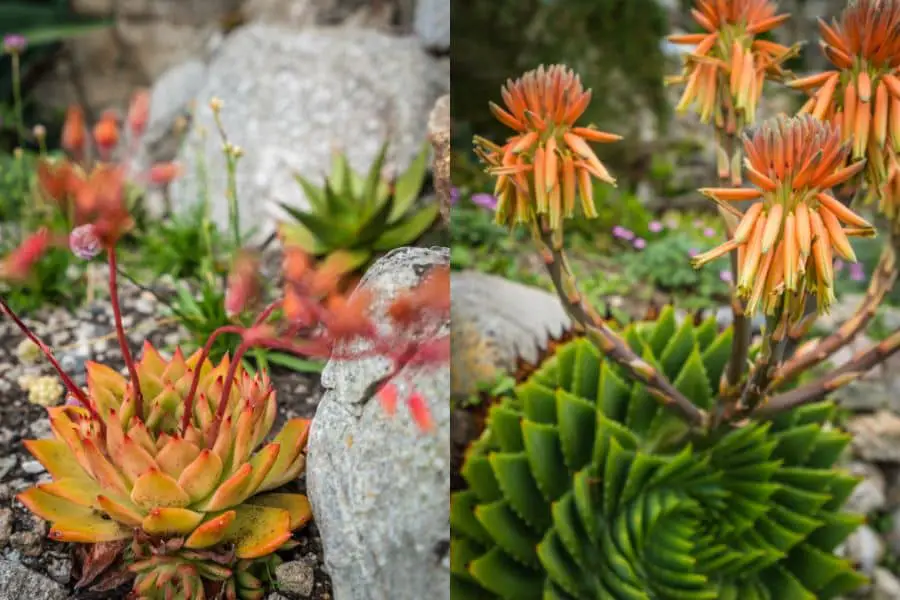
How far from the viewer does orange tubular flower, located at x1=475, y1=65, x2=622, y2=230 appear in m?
0.60

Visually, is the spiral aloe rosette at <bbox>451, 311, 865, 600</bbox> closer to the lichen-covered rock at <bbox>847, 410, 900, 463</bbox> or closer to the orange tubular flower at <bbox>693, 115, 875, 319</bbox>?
the orange tubular flower at <bbox>693, 115, 875, 319</bbox>

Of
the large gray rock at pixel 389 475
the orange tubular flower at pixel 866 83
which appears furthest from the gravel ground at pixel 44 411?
the orange tubular flower at pixel 866 83

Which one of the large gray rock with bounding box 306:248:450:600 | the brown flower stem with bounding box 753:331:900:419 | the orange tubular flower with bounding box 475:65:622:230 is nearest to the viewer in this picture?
the large gray rock with bounding box 306:248:450:600

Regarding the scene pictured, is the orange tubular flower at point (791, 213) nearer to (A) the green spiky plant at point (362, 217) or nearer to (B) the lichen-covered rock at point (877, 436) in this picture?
(A) the green spiky plant at point (362, 217)

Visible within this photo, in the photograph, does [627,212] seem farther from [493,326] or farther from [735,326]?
[735,326]

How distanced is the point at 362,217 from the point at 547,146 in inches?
20.9

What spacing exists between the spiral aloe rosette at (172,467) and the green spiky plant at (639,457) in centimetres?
18

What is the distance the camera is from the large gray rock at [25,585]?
634mm

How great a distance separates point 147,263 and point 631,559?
77cm

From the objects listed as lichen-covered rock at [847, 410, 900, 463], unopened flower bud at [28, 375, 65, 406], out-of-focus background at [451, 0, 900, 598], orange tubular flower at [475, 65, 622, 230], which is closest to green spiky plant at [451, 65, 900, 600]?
orange tubular flower at [475, 65, 622, 230]

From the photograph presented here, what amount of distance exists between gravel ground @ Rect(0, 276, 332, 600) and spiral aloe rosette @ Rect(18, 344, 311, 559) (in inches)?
1.5

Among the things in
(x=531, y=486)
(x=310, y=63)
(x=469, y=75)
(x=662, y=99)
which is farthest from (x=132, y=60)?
(x=531, y=486)

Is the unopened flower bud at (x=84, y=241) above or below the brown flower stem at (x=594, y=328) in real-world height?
above

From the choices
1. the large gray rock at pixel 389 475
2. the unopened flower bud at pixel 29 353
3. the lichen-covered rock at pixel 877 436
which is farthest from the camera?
the lichen-covered rock at pixel 877 436
